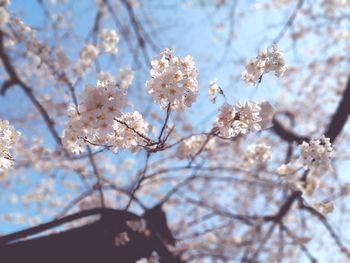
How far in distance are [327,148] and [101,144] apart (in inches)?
69.9

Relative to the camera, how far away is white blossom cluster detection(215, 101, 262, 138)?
292 centimetres

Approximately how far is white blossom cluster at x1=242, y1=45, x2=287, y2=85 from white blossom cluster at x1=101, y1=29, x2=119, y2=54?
4.14 meters

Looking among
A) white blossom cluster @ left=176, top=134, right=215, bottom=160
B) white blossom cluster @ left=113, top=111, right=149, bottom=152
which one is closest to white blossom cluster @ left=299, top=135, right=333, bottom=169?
white blossom cluster @ left=176, top=134, right=215, bottom=160

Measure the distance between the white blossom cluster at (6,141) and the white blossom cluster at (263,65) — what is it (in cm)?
164

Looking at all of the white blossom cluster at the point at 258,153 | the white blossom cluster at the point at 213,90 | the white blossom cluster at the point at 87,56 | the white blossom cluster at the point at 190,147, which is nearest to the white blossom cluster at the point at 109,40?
the white blossom cluster at the point at 87,56

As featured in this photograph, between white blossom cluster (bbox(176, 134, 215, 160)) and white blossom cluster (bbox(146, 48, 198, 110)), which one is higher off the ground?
white blossom cluster (bbox(176, 134, 215, 160))

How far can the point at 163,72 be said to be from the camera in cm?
261

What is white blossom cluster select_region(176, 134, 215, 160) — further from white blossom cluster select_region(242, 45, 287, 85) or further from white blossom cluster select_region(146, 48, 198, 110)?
white blossom cluster select_region(146, 48, 198, 110)

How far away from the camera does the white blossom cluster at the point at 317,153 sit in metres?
3.41

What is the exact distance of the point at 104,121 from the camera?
257 cm

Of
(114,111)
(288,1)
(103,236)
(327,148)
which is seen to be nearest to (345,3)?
(288,1)

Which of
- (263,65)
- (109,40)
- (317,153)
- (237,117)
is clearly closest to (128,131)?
(237,117)

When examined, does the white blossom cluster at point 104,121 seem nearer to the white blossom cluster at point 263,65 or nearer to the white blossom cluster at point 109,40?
the white blossom cluster at point 263,65

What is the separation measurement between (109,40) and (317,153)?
4.41 meters
